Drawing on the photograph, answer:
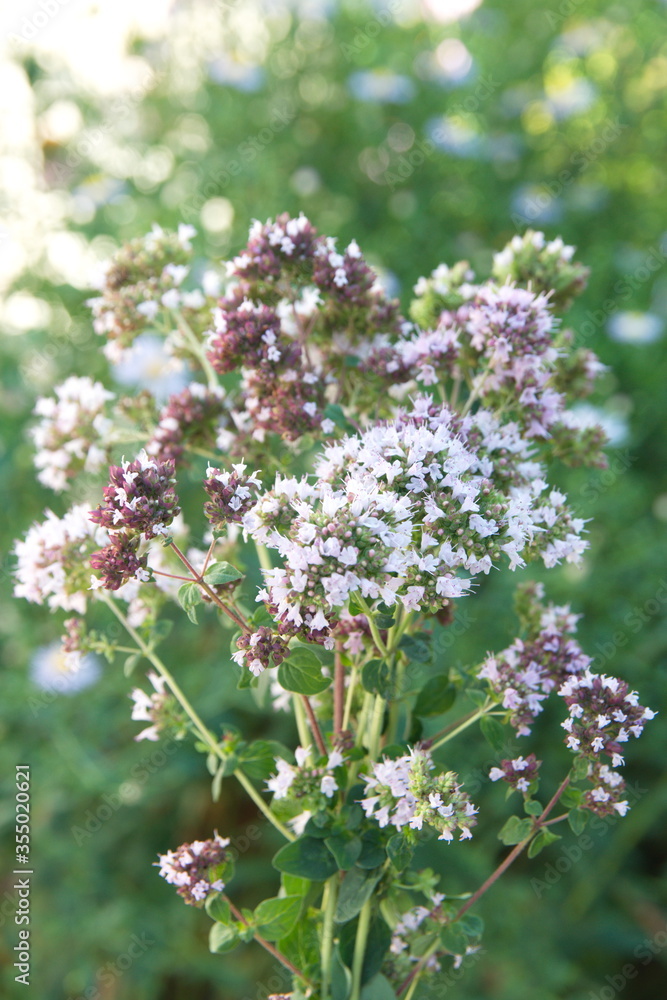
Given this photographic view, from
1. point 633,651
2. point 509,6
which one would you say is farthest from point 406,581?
point 509,6

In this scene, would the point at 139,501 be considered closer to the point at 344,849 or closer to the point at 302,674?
the point at 302,674

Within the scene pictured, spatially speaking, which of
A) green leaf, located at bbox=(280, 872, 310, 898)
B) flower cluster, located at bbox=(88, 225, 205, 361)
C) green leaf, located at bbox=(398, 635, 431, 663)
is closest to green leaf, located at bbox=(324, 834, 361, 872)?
green leaf, located at bbox=(280, 872, 310, 898)

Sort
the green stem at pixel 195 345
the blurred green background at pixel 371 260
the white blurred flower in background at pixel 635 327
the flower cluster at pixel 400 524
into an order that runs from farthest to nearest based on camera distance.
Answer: the white blurred flower in background at pixel 635 327 → the blurred green background at pixel 371 260 → the green stem at pixel 195 345 → the flower cluster at pixel 400 524

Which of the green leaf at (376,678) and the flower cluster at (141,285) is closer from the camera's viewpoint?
the green leaf at (376,678)

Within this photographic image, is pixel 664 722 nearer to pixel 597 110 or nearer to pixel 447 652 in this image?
pixel 447 652

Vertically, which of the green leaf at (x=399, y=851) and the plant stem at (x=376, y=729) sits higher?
the plant stem at (x=376, y=729)

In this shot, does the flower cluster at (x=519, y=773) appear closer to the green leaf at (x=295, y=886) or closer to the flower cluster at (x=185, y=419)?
the green leaf at (x=295, y=886)

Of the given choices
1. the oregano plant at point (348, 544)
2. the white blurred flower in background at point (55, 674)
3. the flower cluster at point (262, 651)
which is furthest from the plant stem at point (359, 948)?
the white blurred flower in background at point (55, 674)

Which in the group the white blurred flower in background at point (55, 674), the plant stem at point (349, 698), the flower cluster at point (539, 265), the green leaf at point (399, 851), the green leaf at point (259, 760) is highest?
the white blurred flower in background at point (55, 674)
